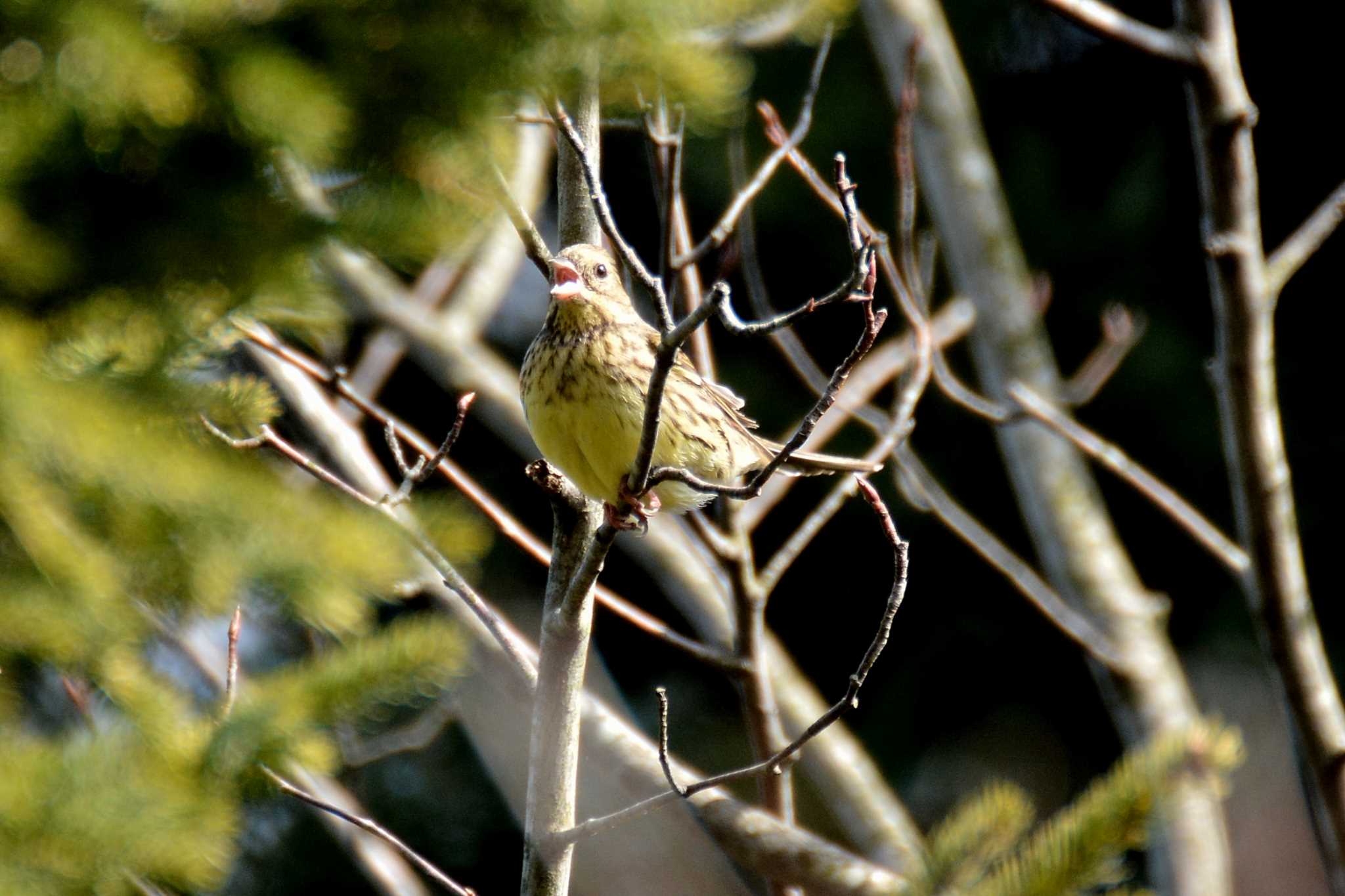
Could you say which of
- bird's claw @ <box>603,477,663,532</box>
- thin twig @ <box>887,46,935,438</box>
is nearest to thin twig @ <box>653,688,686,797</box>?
bird's claw @ <box>603,477,663,532</box>

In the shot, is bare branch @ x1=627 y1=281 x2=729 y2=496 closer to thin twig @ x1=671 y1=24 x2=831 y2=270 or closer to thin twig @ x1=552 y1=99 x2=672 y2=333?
thin twig @ x1=552 y1=99 x2=672 y2=333

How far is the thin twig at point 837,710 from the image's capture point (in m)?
2.67

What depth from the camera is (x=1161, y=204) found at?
9039 mm

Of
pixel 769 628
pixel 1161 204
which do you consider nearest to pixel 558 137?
pixel 769 628

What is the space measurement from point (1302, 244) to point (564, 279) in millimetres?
2289

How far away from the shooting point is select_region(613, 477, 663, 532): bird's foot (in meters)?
3.21

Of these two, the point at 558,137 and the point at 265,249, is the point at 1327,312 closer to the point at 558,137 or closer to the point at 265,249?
the point at 558,137

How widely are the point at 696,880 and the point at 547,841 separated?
3.48m

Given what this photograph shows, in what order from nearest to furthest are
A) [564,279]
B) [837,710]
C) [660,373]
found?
[660,373] < [837,710] < [564,279]

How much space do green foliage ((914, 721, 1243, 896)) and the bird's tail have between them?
7.18 feet

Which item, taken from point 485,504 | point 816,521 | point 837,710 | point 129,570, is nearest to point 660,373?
point 837,710

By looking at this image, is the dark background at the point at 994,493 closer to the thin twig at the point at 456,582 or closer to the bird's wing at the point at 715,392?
the bird's wing at the point at 715,392

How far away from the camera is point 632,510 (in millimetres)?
3477

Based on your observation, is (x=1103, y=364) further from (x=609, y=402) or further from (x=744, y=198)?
(x=744, y=198)
